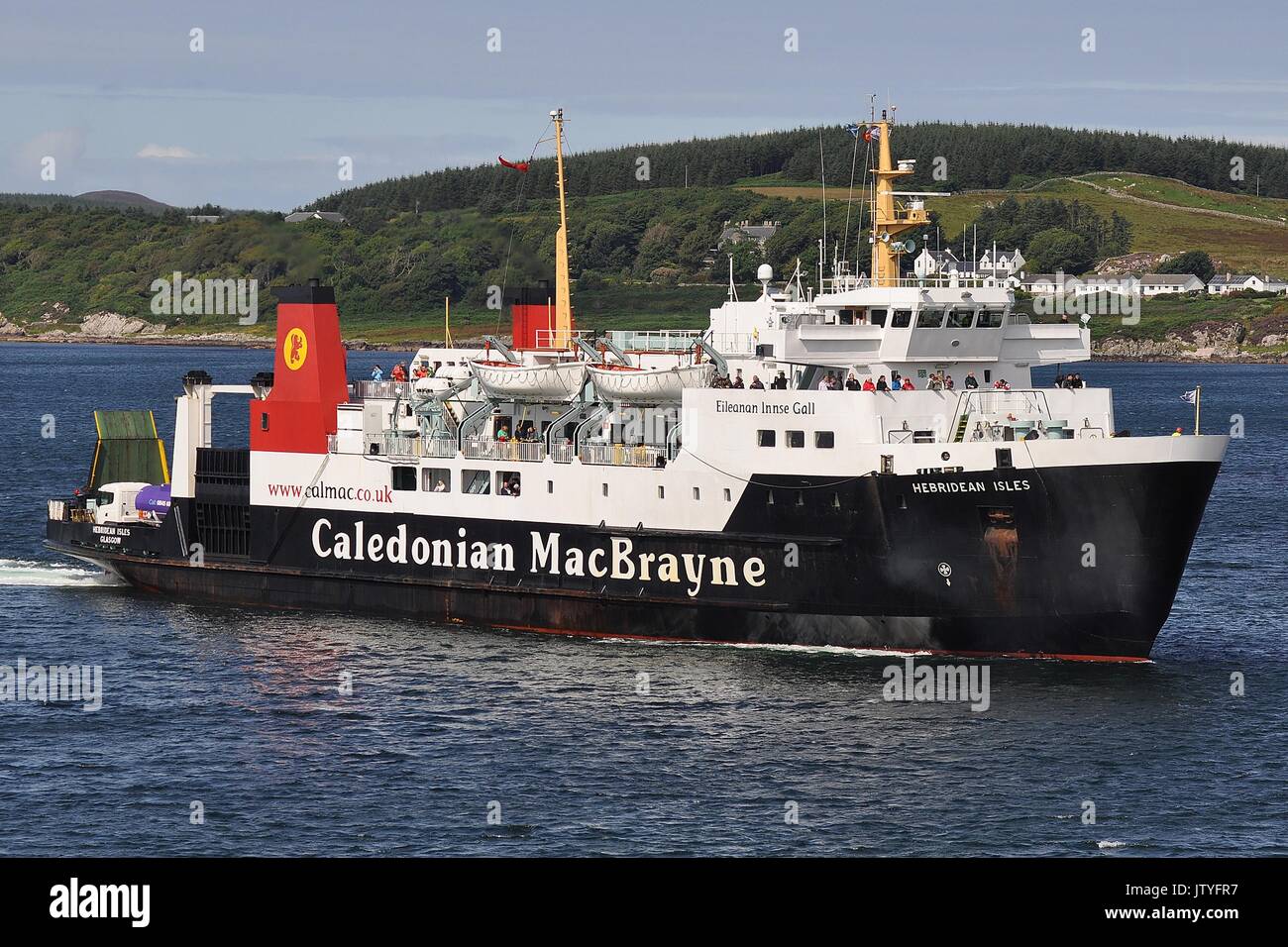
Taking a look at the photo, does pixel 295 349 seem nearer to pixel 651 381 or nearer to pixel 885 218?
pixel 651 381

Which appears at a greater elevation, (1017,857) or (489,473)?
(489,473)

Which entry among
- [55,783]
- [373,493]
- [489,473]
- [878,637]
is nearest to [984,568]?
[878,637]

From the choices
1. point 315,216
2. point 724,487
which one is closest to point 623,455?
point 724,487

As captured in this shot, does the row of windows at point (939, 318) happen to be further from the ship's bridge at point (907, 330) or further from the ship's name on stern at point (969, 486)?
the ship's name on stern at point (969, 486)

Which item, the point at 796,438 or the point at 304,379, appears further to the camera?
the point at 304,379

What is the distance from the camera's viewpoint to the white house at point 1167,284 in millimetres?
196375

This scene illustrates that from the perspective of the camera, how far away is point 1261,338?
185 meters

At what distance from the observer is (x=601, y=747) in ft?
108

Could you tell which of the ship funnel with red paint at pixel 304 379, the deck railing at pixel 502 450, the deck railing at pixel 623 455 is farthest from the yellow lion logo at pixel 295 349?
the deck railing at pixel 623 455

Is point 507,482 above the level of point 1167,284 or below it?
below

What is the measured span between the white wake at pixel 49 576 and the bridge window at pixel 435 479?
11679mm

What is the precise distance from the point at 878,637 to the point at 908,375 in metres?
6.60

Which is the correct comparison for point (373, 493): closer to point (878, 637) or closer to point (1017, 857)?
point (878, 637)

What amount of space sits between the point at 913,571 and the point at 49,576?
27.9 metres
